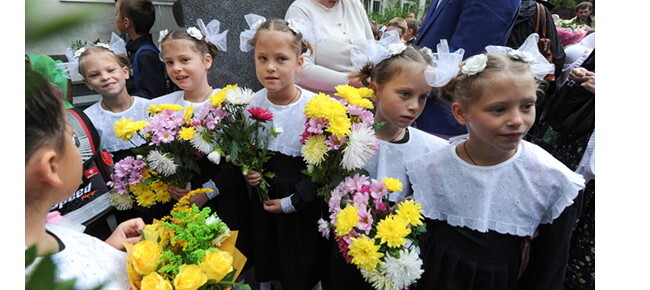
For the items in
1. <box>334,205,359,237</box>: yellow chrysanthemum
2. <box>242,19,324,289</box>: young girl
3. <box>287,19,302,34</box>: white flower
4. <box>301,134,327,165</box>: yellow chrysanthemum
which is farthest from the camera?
<box>287,19,302,34</box>: white flower

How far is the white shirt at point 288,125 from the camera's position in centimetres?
231

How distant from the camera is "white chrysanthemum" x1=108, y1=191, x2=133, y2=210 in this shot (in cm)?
232

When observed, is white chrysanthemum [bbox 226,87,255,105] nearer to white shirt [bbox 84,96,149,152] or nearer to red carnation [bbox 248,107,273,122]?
red carnation [bbox 248,107,273,122]

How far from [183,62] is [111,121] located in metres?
0.65

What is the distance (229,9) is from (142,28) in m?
0.97

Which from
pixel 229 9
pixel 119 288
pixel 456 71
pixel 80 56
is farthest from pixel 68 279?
pixel 229 9

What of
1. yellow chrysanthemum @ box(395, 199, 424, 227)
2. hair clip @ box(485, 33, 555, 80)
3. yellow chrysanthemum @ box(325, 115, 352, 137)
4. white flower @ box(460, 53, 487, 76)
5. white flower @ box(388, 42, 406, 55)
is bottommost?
yellow chrysanthemum @ box(395, 199, 424, 227)

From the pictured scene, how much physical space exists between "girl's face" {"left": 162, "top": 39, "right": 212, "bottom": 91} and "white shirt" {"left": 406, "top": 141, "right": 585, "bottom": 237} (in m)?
1.75

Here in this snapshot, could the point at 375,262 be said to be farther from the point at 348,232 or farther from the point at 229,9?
the point at 229,9

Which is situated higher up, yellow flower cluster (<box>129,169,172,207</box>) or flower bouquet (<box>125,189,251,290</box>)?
flower bouquet (<box>125,189,251,290</box>)

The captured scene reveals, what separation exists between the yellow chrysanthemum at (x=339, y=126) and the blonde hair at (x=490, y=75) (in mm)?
562

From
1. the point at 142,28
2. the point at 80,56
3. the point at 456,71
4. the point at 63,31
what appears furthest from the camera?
the point at 142,28

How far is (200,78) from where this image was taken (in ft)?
8.95

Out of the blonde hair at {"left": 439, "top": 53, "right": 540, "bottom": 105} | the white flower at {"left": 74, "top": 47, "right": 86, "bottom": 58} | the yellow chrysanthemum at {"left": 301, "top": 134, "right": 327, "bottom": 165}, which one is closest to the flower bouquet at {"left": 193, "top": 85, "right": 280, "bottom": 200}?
the yellow chrysanthemum at {"left": 301, "top": 134, "right": 327, "bottom": 165}
